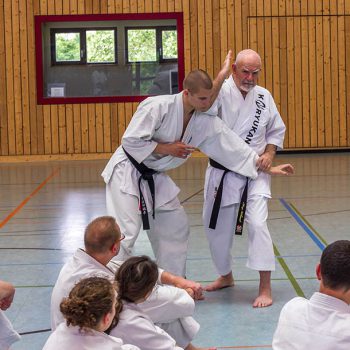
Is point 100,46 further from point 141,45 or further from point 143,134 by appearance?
point 143,134

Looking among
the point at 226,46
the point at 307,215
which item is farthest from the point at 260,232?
the point at 226,46

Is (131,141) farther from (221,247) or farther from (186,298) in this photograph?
(186,298)

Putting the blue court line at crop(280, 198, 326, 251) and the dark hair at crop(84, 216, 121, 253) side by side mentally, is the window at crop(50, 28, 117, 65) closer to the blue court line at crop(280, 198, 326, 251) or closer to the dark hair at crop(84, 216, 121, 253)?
the blue court line at crop(280, 198, 326, 251)

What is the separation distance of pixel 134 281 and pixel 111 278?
0.28 m

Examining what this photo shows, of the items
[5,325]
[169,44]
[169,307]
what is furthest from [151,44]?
[5,325]

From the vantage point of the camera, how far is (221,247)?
16.8 ft

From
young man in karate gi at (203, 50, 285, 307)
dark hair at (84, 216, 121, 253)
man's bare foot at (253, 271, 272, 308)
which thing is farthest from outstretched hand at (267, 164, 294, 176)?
dark hair at (84, 216, 121, 253)

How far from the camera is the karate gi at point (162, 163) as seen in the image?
4723mm

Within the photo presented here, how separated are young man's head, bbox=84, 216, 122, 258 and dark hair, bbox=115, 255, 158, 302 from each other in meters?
0.34

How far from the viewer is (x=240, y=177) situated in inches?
199

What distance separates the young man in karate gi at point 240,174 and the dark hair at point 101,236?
1.66 metres

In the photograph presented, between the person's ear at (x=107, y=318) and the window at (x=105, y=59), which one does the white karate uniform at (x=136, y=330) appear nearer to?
the person's ear at (x=107, y=318)

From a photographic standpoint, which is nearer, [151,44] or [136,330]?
[136,330]

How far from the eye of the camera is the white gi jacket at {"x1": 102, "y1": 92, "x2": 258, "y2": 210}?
473cm
